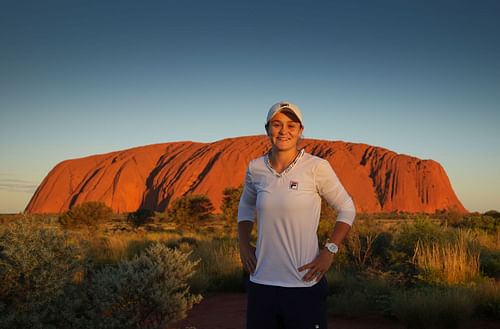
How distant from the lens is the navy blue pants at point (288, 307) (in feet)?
7.56

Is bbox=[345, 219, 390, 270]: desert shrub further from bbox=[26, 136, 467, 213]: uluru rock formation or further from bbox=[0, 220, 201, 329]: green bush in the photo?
bbox=[26, 136, 467, 213]: uluru rock formation

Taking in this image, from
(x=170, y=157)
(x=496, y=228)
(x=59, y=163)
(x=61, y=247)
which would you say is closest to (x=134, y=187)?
(x=170, y=157)

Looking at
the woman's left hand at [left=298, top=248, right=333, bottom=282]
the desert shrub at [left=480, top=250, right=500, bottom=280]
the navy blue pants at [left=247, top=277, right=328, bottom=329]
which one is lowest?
the desert shrub at [left=480, top=250, right=500, bottom=280]

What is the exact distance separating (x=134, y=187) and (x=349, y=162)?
28618mm

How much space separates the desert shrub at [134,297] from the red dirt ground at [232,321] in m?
1.27

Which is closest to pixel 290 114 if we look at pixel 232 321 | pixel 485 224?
pixel 232 321

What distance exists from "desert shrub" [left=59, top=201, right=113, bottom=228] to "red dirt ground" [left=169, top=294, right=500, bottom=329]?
18.5 meters

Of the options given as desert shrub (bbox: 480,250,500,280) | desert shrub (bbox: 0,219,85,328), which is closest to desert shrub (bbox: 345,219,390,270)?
desert shrub (bbox: 480,250,500,280)

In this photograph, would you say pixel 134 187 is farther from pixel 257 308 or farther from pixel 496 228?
pixel 257 308

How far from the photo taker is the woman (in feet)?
7.59

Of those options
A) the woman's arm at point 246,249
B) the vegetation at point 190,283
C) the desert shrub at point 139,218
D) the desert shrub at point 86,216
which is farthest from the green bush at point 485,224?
the desert shrub at point 139,218

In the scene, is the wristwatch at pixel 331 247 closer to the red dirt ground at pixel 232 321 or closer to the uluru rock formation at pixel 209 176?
the red dirt ground at pixel 232 321

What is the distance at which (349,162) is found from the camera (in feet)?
216

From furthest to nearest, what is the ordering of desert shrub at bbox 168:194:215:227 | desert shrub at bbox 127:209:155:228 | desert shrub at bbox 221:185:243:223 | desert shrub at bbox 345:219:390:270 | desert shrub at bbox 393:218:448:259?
desert shrub at bbox 127:209:155:228 → desert shrub at bbox 168:194:215:227 → desert shrub at bbox 221:185:243:223 → desert shrub at bbox 393:218:448:259 → desert shrub at bbox 345:219:390:270
